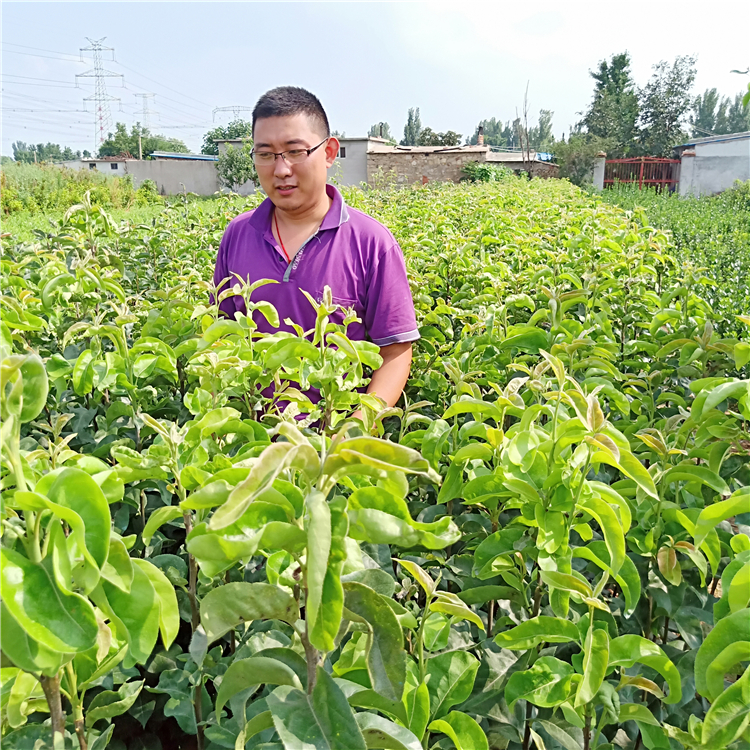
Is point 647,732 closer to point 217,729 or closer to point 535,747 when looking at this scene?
point 535,747

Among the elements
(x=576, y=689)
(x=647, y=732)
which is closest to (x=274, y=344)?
(x=576, y=689)

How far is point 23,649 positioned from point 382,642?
374 millimetres

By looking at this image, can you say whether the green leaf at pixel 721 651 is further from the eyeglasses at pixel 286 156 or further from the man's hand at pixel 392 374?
the eyeglasses at pixel 286 156

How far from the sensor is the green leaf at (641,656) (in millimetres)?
981

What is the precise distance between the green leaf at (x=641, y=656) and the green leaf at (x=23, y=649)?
2.54ft

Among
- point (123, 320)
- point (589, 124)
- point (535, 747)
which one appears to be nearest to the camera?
point (535, 747)

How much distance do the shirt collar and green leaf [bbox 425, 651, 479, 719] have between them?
2.17 meters

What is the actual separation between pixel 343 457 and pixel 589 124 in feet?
203

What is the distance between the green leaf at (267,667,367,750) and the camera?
2.28ft

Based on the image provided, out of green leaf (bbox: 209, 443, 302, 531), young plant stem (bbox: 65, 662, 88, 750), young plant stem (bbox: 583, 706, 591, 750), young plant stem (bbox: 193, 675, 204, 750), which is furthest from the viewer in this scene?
young plant stem (bbox: 193, 675, 204, 750)

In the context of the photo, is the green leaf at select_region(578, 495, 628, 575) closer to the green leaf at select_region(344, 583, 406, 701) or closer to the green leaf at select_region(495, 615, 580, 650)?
the green leaf at select_region(495, 615, 580, 650)

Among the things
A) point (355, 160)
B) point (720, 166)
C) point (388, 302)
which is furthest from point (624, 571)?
point (720, 166)

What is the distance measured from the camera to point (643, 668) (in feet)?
3.93

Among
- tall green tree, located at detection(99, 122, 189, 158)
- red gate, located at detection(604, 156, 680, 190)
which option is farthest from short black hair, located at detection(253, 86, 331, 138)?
tall green tree, located at detection(99, 122, 189, 158)
